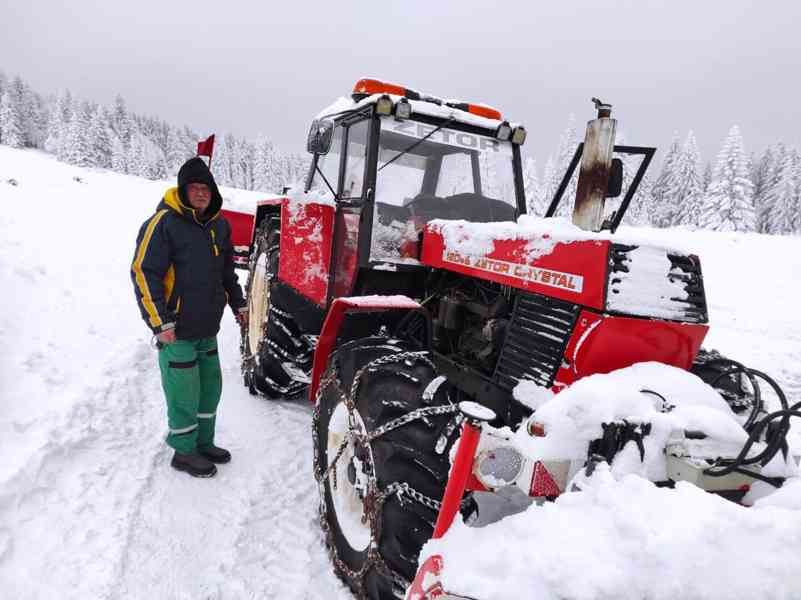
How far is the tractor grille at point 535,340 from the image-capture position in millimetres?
2154

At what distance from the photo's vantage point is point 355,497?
2250mm

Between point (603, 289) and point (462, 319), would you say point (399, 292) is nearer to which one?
point (462, 319)

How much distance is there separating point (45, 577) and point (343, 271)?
82.5 inches

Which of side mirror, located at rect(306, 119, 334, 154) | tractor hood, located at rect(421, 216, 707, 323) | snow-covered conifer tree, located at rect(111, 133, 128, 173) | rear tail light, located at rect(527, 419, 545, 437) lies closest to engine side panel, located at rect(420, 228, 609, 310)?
tractor hood, located at rect(421, 216, 707, 323)

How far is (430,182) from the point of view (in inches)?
131

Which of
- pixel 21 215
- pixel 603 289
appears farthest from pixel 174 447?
pixel 21 215

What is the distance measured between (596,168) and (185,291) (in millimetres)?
2286

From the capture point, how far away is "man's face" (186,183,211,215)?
2.83 m

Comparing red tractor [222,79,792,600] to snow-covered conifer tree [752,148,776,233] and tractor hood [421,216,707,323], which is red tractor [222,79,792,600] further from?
snow-covered conifer tree [752,148,776,233]

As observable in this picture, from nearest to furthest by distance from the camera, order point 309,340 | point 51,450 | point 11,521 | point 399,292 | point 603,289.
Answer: point 603,289 → point 11,521 → point 51,450 → point 399,292 → point 309,340

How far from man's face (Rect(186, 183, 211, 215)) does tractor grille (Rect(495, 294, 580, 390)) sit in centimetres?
185

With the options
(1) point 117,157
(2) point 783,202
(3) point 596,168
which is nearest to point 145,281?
(3) point 596,168

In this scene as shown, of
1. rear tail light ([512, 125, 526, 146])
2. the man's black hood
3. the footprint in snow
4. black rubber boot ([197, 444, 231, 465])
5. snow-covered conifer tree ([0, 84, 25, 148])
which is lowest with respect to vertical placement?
black rubber boot ([197, 444, 231, 465])

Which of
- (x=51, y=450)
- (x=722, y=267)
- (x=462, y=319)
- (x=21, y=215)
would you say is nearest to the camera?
(x=51, y=450)
